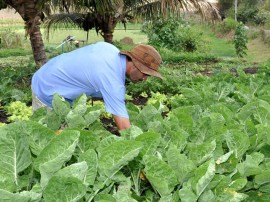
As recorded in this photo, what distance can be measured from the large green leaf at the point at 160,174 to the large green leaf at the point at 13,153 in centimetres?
54

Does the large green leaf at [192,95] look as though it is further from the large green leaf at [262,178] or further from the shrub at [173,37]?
the shrub at [173,37]

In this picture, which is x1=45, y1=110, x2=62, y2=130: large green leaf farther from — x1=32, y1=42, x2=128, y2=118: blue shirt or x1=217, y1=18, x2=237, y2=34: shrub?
x1=217, y1=18, x2=237, y2=34: shrub

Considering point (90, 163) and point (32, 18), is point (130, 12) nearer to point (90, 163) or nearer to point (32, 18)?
point (32, 18)

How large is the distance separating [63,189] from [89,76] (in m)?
2.15

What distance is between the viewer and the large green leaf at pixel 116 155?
212cm

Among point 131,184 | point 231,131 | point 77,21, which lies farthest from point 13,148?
point 77,21

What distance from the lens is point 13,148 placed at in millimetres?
2117

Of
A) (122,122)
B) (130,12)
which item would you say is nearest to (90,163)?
(122,122)

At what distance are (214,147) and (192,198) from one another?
477mm

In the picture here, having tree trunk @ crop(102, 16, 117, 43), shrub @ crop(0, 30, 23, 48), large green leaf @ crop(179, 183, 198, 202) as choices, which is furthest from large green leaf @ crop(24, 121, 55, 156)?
shrub @ crop(0, 30, 23, 48)

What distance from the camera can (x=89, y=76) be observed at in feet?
12.9

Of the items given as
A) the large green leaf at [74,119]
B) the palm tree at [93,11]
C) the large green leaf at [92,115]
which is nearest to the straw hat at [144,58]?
the large green leaf at [92,115]

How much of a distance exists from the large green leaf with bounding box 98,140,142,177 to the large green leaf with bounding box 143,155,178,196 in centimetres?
10

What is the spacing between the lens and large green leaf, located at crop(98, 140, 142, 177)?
6.97 ft
